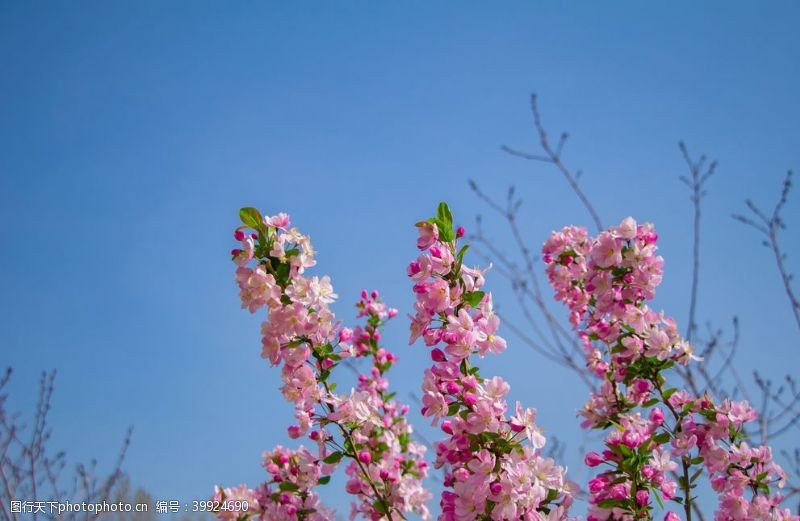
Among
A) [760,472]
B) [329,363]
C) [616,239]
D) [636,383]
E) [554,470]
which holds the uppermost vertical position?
[616,239]

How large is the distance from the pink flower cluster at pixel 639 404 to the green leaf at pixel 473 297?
2.04 feet

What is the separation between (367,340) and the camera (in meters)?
3.52

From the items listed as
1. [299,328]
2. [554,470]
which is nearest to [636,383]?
[554,470]

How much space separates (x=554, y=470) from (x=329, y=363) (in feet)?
2.66

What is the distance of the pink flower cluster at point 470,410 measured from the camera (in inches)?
68.3

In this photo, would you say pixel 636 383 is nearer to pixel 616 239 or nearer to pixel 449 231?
pixel 616 239

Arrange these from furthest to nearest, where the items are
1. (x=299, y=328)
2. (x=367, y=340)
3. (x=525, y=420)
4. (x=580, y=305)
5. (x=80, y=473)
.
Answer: (x=80, y=473)
(x=367, y=340)
(x=580, y=305)
(x=299, y=328)
(x=525, y=420)

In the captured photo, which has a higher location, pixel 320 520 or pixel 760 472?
pixel 760 472

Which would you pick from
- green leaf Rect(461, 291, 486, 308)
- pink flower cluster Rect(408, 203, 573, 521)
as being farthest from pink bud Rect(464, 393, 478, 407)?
green leaf Rect(461, 291, 486, 308)

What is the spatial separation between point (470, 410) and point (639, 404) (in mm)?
1103

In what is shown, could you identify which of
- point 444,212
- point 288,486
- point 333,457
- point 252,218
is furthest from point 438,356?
point 288,486

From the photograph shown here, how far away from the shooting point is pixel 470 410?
1.78 metres

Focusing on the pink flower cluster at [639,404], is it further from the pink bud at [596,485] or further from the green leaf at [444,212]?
the green leaf at [444,212]

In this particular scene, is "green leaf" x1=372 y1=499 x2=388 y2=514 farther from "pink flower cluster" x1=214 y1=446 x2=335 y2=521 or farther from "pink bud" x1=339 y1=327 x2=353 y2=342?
"pink bud" x1=339 y1=327 x2=353 y2=342
